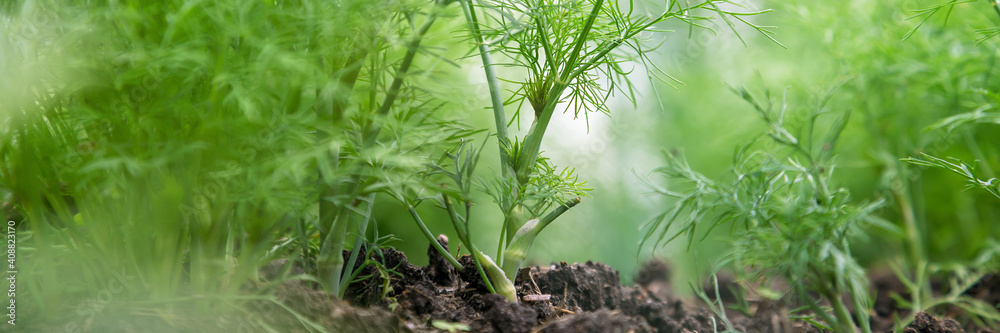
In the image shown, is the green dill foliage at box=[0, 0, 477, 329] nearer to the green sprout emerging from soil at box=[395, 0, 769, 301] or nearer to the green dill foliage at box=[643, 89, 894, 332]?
the green sprout emerging from soil at box=[395, 0, 769, 301]

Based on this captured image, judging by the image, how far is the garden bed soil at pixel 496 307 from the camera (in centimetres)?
42

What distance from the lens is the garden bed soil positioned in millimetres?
422

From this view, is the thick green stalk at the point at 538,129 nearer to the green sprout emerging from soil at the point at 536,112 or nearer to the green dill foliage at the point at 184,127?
the green sprout emerging from soil at the point at 536,112

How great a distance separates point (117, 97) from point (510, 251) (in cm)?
34

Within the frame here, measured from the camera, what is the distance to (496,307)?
47cm

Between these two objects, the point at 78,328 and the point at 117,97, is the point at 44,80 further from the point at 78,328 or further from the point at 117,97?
the point at 78,328

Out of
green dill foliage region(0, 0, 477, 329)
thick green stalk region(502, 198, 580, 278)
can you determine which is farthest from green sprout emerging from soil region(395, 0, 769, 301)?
green dill foliage region(0, 0, 477, 329)

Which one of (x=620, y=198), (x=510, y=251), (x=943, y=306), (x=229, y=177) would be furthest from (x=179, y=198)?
(x=943, y=306)

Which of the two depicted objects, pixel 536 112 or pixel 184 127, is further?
pixel 536 112

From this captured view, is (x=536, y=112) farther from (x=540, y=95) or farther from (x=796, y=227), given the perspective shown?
(x=796, y=227)

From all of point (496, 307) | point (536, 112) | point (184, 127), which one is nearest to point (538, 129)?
point (536, 112)

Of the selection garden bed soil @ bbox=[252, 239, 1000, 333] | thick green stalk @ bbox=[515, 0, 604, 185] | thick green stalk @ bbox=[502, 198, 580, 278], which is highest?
thick green stalk @ bbox=[515, 0, 604, 185]

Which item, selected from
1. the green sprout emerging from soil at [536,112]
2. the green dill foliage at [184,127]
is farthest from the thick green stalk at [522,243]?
the green dill foliage at [184,127]

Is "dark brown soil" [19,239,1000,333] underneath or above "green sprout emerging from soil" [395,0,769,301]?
underneath
